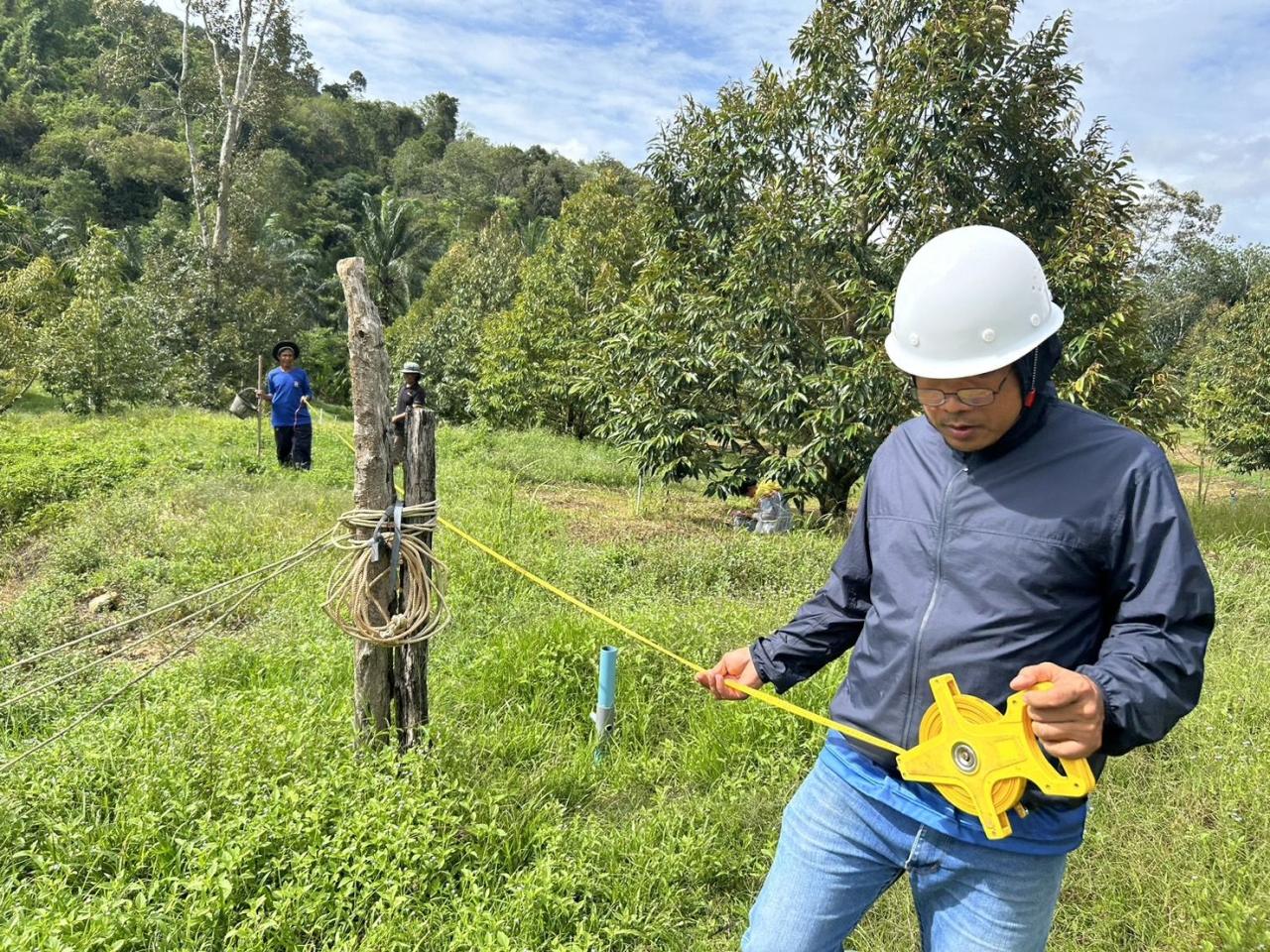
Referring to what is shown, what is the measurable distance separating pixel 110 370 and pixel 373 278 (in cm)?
1508

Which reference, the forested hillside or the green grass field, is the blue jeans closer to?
the green grass field

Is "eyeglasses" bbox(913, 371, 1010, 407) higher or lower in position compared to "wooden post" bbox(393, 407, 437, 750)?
higher

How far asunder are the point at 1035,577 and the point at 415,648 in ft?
6.64

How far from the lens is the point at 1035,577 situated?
131 centimetres

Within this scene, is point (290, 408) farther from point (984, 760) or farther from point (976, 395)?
point (984, 760)

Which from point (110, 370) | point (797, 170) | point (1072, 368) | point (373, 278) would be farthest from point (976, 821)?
point (373, 278)

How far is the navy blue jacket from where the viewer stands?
119 cm

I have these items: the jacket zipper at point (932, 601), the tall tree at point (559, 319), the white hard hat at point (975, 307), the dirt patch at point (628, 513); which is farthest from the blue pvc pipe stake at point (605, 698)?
the tall tree at point (559, 319)

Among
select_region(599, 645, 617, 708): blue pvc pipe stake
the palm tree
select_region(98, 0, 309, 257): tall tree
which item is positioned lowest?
select_region(599, 645, 617, 708): blue pvc pipe stake

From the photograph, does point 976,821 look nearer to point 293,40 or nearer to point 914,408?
point 914,408

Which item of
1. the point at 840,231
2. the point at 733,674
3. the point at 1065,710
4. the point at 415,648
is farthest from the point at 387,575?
the point at 840,231

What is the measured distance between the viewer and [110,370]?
547 inches

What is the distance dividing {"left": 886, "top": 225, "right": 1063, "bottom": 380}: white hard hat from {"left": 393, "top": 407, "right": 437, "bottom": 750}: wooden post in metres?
1.69

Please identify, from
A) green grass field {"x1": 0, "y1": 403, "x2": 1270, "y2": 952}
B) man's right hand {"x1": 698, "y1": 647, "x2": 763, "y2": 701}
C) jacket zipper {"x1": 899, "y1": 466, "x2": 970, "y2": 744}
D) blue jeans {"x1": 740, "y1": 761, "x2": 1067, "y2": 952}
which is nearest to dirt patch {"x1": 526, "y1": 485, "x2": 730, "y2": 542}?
green grass field {"x1": 0, "y1": 403, "x2": 1270, "y2": 952}
